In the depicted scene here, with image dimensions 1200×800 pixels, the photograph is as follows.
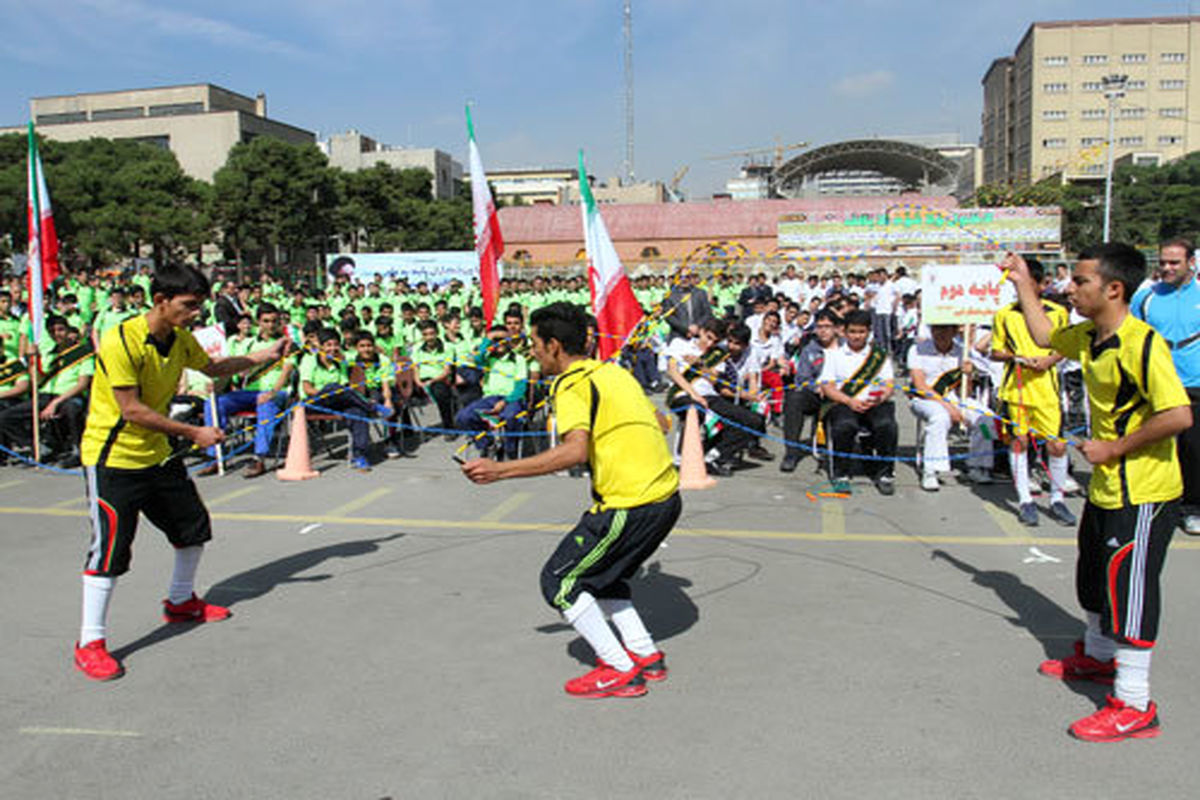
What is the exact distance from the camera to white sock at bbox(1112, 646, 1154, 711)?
3.72 meters

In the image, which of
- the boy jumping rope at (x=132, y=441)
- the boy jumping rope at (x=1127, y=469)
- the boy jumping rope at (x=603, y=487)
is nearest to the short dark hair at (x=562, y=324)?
the boy jumping rope at (x=603, y=487)

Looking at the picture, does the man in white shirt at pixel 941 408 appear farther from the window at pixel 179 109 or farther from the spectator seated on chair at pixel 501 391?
the window at pixel 179 109

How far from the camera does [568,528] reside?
731 centimetres

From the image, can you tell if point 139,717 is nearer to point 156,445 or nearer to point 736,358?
point 156,445

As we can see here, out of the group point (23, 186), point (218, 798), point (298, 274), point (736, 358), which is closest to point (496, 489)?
point (736, 358)

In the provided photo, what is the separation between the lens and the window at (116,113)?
82.5 meters

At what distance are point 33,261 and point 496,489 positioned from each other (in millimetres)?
5756

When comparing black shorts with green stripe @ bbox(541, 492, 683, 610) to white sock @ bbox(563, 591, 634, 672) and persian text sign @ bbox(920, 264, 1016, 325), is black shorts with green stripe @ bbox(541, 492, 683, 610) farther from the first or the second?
persian text sign @ bbox(920, 264, 1016, 325)

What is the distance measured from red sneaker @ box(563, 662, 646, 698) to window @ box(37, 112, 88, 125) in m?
95.6

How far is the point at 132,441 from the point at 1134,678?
4.80 meters

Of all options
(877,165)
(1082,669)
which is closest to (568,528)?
(1082,669)

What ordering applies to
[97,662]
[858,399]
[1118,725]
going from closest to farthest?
[1118,725]
[97,662]
[858,399]

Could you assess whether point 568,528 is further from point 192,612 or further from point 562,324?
point 562,324

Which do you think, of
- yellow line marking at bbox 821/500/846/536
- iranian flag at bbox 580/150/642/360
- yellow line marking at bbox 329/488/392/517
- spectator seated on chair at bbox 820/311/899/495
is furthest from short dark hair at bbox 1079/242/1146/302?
yellow line marking at bbox 329/488/392/517
